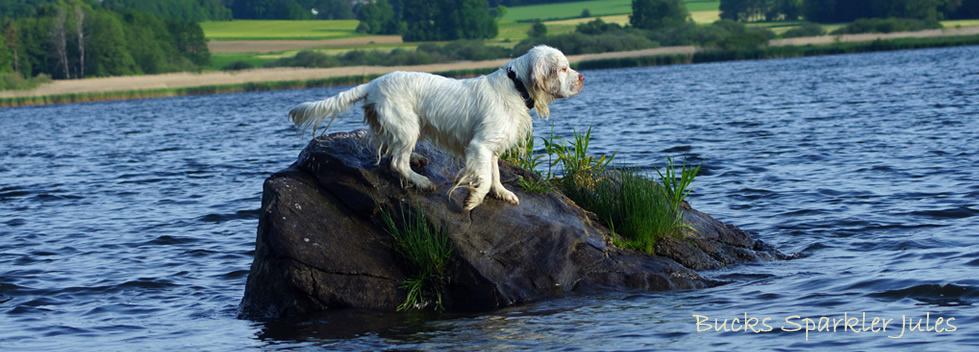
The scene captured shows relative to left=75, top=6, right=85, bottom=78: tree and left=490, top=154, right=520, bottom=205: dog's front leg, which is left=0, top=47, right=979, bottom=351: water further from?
left=75, top=6, right=85, bottom=78: tree

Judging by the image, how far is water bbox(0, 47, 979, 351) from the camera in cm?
783

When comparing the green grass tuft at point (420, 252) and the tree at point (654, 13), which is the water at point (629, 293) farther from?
the tree at point (654, 13)

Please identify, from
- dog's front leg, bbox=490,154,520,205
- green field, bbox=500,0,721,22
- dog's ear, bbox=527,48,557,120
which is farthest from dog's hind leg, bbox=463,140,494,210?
green field, bbox=500,0,721,22

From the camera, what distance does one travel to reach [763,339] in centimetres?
727

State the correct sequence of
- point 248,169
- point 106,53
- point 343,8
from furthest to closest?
point 343,8 < point 106,53 < point 248,169

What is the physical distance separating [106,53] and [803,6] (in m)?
92.4

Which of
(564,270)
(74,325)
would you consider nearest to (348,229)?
(564,270)

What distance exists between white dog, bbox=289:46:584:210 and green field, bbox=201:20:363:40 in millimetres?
133896

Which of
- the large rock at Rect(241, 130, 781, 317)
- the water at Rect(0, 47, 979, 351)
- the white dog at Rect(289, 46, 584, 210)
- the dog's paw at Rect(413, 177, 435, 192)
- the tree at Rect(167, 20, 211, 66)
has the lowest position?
the water at Rect(0, 47, 979, 351)

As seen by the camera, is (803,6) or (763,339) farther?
(803,6)

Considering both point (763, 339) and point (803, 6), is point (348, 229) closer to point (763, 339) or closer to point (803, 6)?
point (763, 339)

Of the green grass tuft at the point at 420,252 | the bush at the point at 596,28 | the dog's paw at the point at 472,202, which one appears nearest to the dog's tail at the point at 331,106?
the green grass tuft at the point at 420,252

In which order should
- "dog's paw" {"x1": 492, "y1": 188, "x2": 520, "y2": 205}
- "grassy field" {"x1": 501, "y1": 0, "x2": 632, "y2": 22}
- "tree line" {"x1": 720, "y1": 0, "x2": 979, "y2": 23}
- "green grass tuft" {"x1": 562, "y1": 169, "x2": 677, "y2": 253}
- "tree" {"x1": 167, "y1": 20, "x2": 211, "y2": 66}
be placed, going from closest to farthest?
"dog's paw" {"x1": 492, "y1": 188, "x2": 520, "y2": 205} < "green grass tuft" {"x1": 562, "y1": 169, "x2": 677, "y2": 253} < "tree line" {"x1": 720, "y1": 0, "x2": 979, "y2": 23} < "tree" {"x1": 167, "y1": 20, "x2": 211, "y2": 66} < "grassy field" {"x1": 501, "y1": 0, "x2": 632, "y2": 22}

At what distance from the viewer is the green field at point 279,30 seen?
144m
